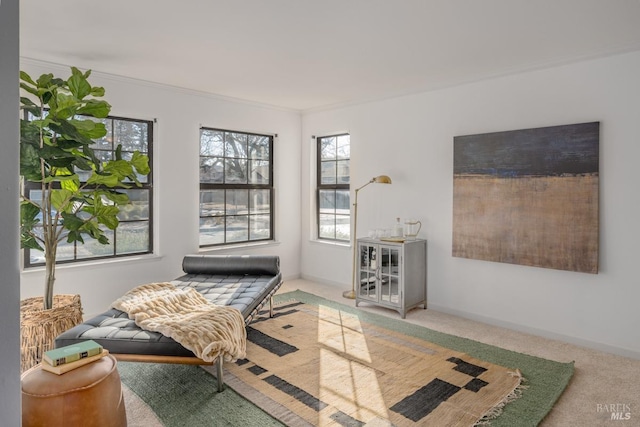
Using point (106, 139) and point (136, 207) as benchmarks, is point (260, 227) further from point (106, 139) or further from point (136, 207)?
point (106, 139)

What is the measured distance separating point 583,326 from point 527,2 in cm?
260

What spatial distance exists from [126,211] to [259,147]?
190 centimetres

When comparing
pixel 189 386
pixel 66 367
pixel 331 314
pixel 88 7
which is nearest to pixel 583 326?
pixel 331 314

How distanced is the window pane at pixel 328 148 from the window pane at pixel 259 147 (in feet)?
2.45

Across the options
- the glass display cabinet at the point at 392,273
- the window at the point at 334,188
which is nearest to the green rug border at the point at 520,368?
the glass display cabinet at the point at 392,273

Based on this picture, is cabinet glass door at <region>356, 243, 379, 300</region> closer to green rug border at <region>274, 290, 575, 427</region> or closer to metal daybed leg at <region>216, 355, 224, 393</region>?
green rug border at <region>274, 290, 575, 427</region>

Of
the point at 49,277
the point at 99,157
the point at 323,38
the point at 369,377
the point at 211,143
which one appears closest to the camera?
the point at 369,377

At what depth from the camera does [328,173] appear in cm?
565

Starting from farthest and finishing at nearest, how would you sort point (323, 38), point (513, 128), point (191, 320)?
point (513, 128) < point (323, 38) < point (191, 320)

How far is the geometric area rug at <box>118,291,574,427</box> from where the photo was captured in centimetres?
234

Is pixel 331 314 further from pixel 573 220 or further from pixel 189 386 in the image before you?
pixel 573 220

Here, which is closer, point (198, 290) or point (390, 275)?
point (198, 290)

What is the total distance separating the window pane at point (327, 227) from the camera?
5621mm

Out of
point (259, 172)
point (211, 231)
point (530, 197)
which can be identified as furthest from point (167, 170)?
point (530, 197)
